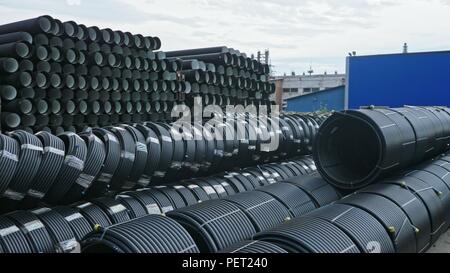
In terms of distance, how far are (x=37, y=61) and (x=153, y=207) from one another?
3.44 m

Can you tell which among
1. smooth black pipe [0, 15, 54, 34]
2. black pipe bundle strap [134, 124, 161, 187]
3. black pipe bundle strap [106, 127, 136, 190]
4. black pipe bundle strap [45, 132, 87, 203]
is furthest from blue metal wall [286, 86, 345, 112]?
black pipe bundle strap [45, 132, 87, 203]

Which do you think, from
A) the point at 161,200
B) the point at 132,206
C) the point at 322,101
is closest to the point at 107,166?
the point at 132,206

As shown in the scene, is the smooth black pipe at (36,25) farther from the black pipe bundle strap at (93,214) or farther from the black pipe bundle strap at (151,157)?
the black pipe bundle strap at (93,214)

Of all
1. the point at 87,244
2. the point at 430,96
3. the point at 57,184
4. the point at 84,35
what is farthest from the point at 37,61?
the point at 430,96

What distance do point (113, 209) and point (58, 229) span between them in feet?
2.49

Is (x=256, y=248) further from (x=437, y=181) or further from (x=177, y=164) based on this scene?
(x=437, y=181)

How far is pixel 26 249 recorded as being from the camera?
4160 millimetres

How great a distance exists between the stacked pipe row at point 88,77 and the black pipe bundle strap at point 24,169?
268 cm

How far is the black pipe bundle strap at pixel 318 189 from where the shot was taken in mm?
5898

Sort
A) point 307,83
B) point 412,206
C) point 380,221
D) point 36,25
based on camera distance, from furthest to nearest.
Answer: point 307,83
point 36,25
point 412,206
point 380,221

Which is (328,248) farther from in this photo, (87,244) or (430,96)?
(430,96)

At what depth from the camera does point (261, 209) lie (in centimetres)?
498

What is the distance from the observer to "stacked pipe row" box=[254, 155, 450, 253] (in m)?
3.85

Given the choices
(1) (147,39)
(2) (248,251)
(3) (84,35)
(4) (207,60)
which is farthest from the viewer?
(4) (207,60)
